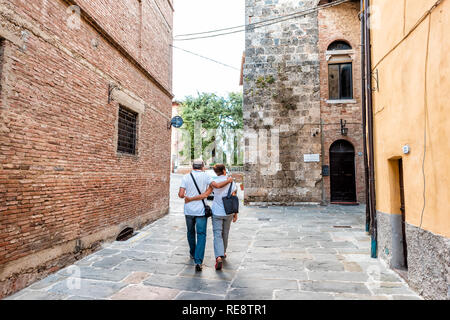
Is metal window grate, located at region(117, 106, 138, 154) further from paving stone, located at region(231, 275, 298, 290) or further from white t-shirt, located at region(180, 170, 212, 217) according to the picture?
paving stone, located at region(231, 275, 298, 290)

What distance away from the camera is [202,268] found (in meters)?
4.37

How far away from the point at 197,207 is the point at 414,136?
302 cm

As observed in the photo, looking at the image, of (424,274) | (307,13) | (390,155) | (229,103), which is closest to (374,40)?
(390,155)

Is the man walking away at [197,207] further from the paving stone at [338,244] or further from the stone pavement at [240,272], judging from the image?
the paving stone at [338,244]

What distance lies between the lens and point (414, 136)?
3455 mm

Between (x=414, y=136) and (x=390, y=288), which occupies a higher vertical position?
(x=414, y=136)

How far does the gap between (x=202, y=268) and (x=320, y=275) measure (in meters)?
1.74

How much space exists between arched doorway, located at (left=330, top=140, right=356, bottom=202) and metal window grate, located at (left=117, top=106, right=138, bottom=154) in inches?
332

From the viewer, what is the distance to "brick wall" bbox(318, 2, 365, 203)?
11.8m

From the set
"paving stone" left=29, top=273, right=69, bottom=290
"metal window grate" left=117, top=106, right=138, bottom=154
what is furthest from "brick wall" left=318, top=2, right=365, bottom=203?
"paving stone" left=29, top=273, right=69, bottom=290

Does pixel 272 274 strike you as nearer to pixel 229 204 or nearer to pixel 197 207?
pixel 229 204

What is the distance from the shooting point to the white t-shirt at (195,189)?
428 centimetres

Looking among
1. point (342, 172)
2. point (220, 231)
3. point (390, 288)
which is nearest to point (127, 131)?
point (220, 231)

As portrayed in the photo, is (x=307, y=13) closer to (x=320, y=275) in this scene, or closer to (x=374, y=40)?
(x=374, y=40)
